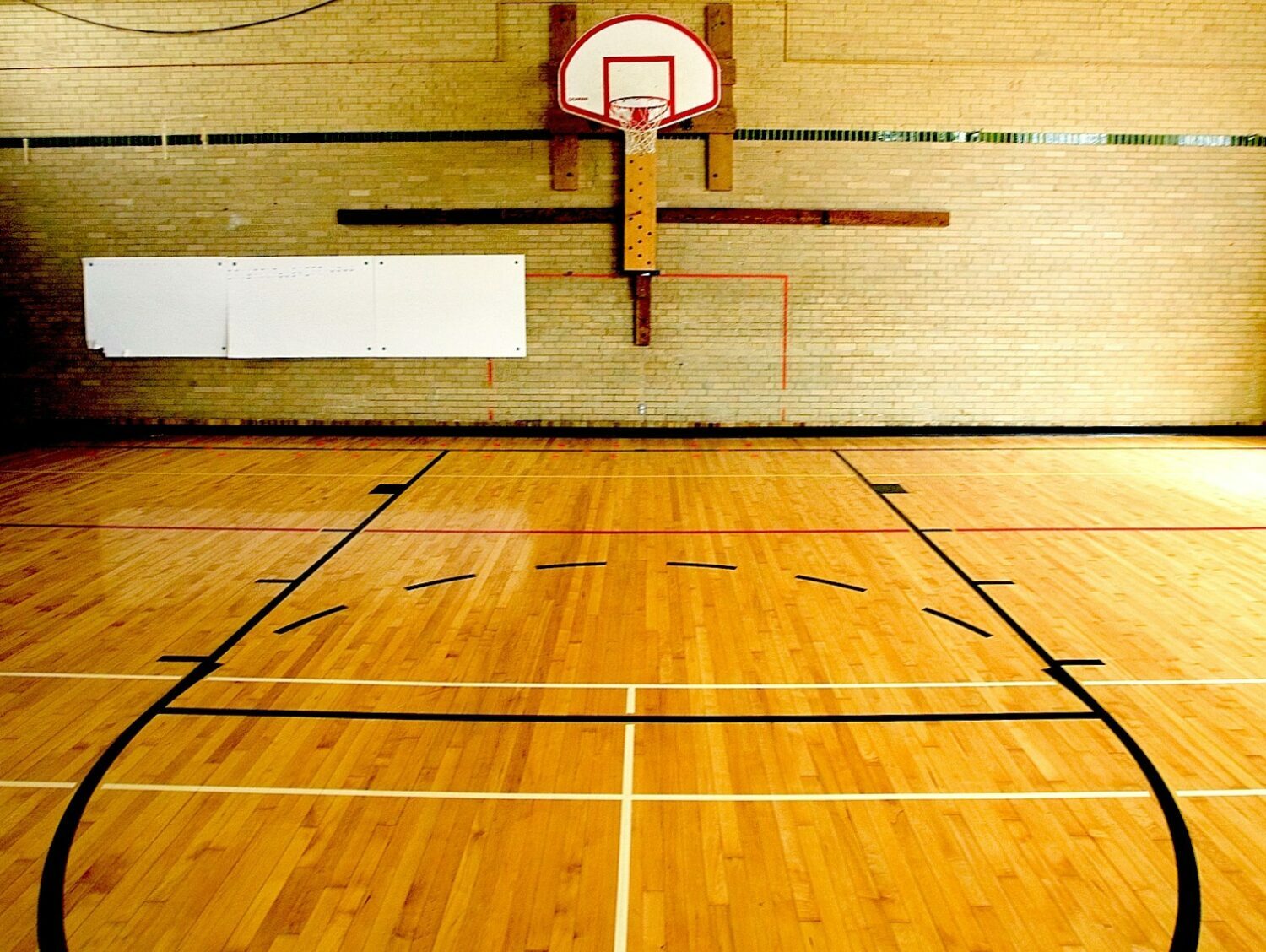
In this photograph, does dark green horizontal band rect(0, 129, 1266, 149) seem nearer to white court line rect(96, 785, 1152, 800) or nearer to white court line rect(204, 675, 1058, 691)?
white court line rect(204, 675, 1058, 691)

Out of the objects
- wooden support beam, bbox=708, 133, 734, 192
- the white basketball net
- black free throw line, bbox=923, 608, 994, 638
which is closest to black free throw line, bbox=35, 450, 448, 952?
black free throw line, bbox=923, 608, 994, 638

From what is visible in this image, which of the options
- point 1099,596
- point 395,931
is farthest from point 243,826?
point 1099,596

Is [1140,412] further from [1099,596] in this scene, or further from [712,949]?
[712,949]

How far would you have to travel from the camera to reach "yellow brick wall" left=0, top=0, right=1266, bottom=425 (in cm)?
975

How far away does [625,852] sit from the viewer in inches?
114

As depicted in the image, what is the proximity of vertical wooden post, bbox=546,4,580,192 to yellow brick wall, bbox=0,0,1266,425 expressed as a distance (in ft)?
0.40

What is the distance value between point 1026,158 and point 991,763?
26.6 ft

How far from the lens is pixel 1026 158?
988 centimetres

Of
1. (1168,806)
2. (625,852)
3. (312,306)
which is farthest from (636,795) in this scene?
(312,306)

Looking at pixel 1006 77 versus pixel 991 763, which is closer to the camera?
pixel 991 763

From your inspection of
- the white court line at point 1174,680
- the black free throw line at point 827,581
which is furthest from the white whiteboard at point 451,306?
the white court line at point 1174,680

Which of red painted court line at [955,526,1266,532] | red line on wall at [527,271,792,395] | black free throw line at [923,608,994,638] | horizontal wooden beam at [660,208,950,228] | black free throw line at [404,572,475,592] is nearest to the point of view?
black free throw line at [923,608,994,638]

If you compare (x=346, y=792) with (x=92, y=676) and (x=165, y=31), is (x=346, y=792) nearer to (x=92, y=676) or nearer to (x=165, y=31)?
(x=92, y=676)

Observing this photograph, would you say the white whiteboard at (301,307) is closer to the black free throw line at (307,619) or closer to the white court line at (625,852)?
the black free throw line at (307,619)
